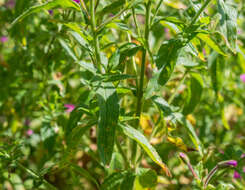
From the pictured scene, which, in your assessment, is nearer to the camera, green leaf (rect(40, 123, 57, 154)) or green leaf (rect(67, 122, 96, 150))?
green leaf (rect(67, 122, 96, 150))

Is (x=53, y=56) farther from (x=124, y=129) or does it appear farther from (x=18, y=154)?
(x=124, y=129)

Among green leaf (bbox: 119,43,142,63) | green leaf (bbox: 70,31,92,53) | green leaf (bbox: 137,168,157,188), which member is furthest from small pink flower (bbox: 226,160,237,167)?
green leaf (bbox: 70,31,92,53)

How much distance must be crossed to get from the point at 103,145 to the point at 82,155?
111 centimetres

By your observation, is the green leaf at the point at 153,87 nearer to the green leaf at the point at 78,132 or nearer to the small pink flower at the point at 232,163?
the green leaf at the point at 78,132

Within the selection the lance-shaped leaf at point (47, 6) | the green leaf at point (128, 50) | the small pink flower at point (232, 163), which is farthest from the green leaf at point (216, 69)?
the lance-shaped leaf at point (47, 6)

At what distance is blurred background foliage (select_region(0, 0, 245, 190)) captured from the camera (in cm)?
102

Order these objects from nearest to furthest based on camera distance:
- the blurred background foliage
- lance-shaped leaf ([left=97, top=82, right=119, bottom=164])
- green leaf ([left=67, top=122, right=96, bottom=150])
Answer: lance-shaped leaf ([left=97, top=82, right=119, bottom=164]) < green leaf ([left=67, top=122, right=96, bottom=150]) < the blurred background foliage

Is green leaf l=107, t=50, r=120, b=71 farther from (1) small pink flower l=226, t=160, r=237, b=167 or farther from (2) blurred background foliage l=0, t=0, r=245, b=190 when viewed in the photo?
(1) small pink flower l=226, t=160, r=237, b=167

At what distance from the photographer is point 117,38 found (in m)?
1.58

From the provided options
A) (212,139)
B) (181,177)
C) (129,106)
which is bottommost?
(181,177)

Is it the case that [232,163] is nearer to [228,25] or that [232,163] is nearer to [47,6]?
[228,25]

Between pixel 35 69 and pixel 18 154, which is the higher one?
pixel 35 69

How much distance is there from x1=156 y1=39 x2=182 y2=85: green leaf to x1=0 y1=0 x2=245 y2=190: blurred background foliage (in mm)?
41

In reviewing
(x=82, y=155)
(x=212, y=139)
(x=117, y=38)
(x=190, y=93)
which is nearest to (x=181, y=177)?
(x=212, y=139)
